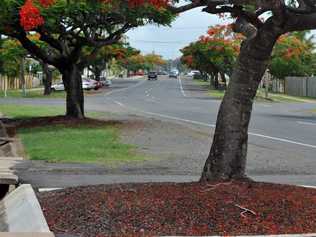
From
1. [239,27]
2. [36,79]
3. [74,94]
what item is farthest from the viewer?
[36,79]

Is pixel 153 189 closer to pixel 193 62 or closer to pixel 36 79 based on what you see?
pixel 193 62

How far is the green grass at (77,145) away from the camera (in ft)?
48.9

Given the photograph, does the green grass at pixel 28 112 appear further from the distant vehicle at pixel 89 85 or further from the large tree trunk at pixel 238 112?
the distant vehicle at pixel 89 85

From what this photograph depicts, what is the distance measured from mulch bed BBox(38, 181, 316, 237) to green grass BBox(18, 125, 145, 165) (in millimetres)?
6234

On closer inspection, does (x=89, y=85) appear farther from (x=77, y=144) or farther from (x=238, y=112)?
(x=238, y=112)

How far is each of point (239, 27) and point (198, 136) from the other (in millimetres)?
12008

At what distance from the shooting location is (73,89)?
2455cm

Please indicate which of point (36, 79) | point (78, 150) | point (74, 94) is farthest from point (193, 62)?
point (78, 150)

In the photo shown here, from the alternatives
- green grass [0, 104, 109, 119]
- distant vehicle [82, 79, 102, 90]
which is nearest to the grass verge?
green grass [0, 104, 109, 119]

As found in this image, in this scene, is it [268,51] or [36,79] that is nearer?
[268,51]

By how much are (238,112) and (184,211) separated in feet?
5.09

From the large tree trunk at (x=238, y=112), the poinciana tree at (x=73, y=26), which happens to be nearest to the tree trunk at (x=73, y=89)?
the poinciana tree at (x=73, y=26)

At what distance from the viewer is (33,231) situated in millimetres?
6598

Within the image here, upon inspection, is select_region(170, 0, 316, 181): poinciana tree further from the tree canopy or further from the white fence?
the white fence
